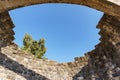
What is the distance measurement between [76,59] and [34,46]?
246 inches

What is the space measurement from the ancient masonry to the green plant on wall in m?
5.88

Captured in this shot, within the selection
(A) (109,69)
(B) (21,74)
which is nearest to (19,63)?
(B) (21,74)

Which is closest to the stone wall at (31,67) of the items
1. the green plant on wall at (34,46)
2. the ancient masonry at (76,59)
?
the ancient masonry at (76,59)

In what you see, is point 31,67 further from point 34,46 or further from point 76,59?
point 34,46

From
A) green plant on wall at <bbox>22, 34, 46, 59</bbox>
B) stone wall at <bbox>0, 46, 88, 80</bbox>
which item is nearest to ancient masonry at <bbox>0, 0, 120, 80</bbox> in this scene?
stone wall at <bbox>0, 46, 88, 80</bbox>

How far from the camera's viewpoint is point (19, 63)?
8.20 meters

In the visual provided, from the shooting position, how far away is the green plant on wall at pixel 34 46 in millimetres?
14844

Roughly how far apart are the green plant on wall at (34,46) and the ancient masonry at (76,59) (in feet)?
19.3

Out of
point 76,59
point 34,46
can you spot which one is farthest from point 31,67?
point 34,46

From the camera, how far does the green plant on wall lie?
1484 cm

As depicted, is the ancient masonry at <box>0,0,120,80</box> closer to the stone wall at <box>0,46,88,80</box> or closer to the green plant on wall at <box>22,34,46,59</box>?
the stone wall at <box>0,46,88,80</box>

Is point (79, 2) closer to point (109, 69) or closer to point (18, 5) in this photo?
point (18, 5)

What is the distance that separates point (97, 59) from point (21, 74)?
2.36 metres

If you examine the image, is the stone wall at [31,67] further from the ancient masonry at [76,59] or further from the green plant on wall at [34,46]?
the green plant on wall at [34,46]
